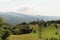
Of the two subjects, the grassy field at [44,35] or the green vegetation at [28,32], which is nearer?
the green vegetation at [28,32]

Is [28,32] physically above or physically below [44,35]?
above

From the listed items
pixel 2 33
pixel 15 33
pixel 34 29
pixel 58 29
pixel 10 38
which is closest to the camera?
pixel 2 33

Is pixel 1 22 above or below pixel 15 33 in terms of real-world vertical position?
above

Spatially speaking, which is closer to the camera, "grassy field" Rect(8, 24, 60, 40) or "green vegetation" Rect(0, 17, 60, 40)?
"green vegetation" Rect(0, 17, 60, 40)

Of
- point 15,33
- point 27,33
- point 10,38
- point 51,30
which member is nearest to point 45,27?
point 51,30

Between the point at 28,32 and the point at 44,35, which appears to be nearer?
the point at 44,35

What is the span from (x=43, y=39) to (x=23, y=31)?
16.9 meters

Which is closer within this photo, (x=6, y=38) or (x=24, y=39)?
(x=6, y=38)

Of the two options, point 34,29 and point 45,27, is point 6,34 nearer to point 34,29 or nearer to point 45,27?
point 34,29

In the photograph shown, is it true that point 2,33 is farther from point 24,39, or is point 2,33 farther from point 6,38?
point 24,39

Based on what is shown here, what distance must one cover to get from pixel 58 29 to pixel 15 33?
2648cm

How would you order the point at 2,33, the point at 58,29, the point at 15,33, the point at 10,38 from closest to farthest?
the point at 2,33 → the point at 10,38 → the point at 15,33 → the point at 58,29

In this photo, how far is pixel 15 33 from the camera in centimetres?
7781

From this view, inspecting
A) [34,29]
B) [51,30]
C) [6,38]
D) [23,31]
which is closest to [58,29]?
[51,30]
